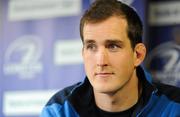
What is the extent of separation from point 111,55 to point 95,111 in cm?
22

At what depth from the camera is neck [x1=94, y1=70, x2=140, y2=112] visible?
125 centimetres

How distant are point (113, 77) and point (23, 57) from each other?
6.48ft

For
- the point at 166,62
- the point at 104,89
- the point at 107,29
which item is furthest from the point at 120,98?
the point at 166,62

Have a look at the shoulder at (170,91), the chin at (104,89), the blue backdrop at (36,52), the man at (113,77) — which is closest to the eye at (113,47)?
the man at (113,77)

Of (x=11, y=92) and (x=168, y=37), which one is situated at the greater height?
(x=168, y=37)

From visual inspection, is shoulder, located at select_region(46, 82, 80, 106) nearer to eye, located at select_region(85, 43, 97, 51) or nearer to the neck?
the neck

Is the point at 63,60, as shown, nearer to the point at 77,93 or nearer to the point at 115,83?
the point at 77,93

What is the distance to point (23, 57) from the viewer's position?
3.07 metres

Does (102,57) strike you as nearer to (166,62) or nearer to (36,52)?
(166,62)

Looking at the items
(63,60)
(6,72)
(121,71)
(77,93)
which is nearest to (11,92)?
(6,72)

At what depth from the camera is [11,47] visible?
3.04 metres

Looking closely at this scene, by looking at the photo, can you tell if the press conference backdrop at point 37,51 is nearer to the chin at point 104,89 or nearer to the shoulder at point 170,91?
the shoulder at point 170,91

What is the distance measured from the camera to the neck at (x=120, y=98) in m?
1.25

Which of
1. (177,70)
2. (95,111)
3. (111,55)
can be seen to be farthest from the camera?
(177,70)
